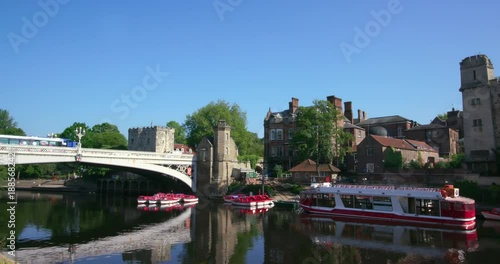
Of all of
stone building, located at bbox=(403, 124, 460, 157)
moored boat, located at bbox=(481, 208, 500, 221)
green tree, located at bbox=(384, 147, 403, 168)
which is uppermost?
stone building, located at bbox=(403, 124, 460, 157)

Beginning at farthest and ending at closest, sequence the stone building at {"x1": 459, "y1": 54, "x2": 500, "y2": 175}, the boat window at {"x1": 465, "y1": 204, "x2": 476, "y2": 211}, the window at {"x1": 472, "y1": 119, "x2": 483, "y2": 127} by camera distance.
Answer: the window at {"x1": 472, "y1": 119, "x2": 483, "y2": 127}
the stone building at {"x1": 459, "y1": 54, "x2": 500, "y2": 175}
the boat window at {"x1": 465, "y1": 204, "x2": 476, "y2": 211}

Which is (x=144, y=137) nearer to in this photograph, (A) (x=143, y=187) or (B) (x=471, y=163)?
(A) (x=143, y=187)

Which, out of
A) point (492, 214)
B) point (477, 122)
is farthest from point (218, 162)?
point (492, 214)

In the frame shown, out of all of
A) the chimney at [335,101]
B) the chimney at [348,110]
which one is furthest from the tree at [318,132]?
the chimney at [348,110]

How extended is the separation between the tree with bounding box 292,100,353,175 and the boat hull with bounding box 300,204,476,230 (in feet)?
51.3

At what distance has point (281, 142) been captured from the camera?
233 feet

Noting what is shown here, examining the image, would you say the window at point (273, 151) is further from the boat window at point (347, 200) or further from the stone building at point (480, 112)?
the stone building at point (480, 112)

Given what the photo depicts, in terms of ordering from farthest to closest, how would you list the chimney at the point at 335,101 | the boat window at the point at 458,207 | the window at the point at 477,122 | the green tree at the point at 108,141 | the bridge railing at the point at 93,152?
the green tree at the point at 108,141
the chimney at the point at 335,101
the window at the point at 477,122
the bridge railing at the point at 93,152
the boat window at the point at 458,207

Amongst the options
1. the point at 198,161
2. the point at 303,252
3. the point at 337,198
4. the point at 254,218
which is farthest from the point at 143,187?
the point at 303,252

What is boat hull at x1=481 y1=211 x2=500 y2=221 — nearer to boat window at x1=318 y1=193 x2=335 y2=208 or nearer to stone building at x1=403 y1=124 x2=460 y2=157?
boat window at x1=318 y1=193 x2=335 y2=208

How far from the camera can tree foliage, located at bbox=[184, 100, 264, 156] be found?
273ft

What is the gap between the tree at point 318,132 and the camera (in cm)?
5722

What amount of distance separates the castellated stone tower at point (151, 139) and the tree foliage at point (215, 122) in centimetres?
700

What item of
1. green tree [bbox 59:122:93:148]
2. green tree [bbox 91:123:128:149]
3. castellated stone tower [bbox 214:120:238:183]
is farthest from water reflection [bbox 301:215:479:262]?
green tree [bbox 59:122:93:148]
